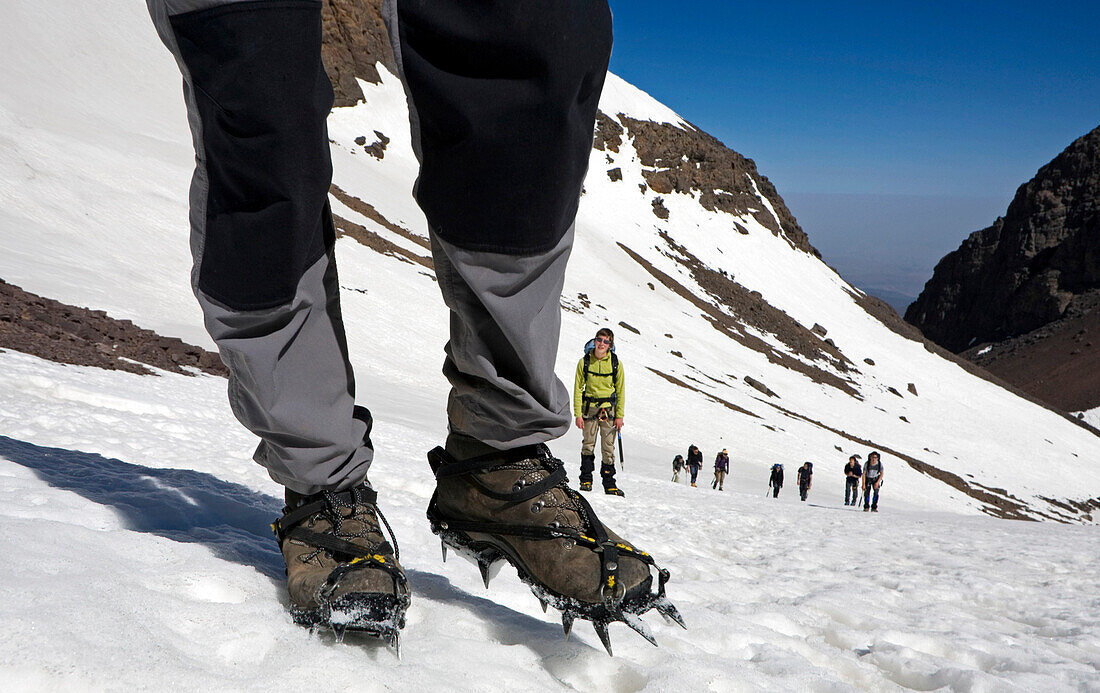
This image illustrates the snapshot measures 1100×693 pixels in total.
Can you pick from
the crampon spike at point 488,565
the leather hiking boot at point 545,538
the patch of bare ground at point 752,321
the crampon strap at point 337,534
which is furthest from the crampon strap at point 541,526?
the patch of bare ground at point 752,321

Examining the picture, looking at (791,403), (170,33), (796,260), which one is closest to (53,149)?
(170,33)

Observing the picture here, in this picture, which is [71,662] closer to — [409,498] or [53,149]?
[409,498]

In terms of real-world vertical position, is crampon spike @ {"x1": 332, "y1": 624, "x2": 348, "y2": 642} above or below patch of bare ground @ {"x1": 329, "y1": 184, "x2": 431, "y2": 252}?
below

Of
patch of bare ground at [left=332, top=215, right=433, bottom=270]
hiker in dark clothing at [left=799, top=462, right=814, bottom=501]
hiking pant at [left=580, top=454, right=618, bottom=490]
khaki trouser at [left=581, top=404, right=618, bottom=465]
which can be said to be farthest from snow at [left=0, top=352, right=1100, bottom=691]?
patch of bare ground at [left=332, top=215, right=433, bottom=270]

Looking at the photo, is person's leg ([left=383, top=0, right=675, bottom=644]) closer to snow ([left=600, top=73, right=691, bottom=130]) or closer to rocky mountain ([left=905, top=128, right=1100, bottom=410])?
snow ([left=600, top=73, right=691, bottom=130])

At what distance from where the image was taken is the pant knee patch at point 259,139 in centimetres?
151

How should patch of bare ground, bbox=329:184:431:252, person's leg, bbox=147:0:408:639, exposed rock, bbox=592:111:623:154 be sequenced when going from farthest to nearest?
exposed rock, bbox=592:111:623:154, patch of bare ground, bbox=329:184:431:252, person's leg, bbox=147:0:408:639

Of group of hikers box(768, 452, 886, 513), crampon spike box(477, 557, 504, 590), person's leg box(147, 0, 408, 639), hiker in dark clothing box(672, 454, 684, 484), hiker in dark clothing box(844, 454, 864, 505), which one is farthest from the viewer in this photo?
hiker in dark clothing box(844, 454, 864, 505)

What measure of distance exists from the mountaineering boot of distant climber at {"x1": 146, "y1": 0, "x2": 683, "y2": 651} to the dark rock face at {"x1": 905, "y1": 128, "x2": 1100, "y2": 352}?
128389mm

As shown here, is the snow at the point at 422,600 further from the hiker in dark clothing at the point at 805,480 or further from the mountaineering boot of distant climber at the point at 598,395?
the hiker in dark clothing at the point at 805,480

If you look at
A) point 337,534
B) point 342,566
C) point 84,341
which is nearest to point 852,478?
point 84,341

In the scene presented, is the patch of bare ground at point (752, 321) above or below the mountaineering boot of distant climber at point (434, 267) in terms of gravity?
above

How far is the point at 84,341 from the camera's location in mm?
8648

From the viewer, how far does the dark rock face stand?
107062mm
